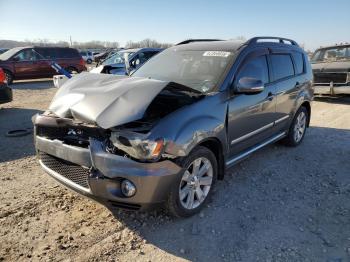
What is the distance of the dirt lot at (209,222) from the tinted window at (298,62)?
169 centimetres

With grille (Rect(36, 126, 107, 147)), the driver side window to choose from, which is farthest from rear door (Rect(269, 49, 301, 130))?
the driver side window

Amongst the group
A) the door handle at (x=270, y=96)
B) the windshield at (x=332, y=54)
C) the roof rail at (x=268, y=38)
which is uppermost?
the roof rail at (x=268, y=38)

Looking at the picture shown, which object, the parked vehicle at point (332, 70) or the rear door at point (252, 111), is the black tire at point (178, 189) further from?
the parked vehicle at point (332, 70)

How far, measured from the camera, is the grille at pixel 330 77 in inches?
391

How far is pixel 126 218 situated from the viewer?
11.8 feet

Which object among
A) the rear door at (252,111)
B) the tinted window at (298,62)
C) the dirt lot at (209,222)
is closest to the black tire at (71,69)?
the dirt lot at (209,222)

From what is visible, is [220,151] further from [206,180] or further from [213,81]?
[213,81]

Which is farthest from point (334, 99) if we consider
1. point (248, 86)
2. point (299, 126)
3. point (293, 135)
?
point (248, 86)

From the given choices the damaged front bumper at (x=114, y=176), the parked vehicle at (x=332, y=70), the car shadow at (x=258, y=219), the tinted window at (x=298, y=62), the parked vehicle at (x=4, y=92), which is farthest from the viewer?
the parked vehicle at (x=332, y=70)

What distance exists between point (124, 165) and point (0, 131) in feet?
16.9

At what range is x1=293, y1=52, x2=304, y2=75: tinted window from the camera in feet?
19.0

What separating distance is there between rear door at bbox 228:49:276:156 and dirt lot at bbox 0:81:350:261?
0.58 m

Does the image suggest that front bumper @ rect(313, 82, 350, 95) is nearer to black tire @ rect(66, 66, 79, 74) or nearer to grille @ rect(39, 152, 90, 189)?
grille @ rect(39, 152, 90, 189)

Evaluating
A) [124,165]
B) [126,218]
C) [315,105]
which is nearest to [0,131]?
[126,218]
